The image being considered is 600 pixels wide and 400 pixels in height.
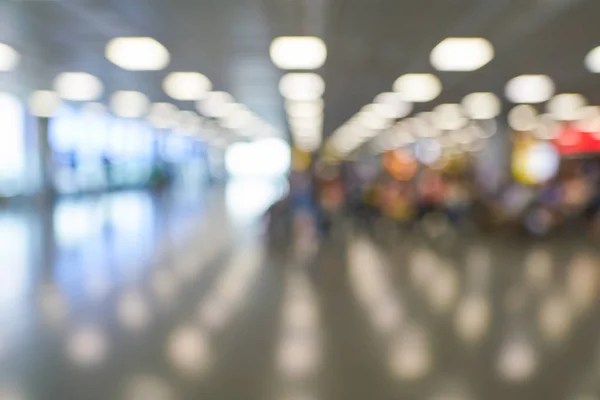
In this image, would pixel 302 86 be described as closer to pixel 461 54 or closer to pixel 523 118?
pixel 461 54

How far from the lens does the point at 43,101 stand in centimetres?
2192

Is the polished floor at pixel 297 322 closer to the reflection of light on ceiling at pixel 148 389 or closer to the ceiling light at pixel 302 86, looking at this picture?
the reflection of light on ceiling at pixel 148 389

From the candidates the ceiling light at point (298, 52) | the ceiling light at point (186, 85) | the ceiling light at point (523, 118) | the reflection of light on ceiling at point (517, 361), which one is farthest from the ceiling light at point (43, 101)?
the reflection of light on ceiling at point (517, 361)

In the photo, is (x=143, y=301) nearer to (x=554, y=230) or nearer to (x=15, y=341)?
(x=15, y=341)

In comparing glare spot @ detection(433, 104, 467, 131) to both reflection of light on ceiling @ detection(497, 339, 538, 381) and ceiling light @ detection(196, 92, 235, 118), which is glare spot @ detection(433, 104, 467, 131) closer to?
ceiling light @ detection(196, 92, 235, 118)

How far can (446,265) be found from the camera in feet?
40.2

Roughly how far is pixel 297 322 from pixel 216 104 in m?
14.4

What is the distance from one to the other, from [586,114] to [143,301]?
64.6 ft

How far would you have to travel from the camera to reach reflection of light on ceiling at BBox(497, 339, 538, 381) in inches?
231

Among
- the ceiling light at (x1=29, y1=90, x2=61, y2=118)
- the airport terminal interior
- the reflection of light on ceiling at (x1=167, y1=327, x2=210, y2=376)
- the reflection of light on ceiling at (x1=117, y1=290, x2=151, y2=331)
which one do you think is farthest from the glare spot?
the reflection of light on ceiling at (x1=167, y1=327, x2=210, y2=376)

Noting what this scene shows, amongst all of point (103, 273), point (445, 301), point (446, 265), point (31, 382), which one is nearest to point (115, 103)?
point (103, 273)

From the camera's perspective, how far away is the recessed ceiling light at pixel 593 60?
11695mm

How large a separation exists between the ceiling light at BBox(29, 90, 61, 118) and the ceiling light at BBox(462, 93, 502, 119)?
1230 cm

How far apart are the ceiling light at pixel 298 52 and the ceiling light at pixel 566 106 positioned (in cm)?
886
